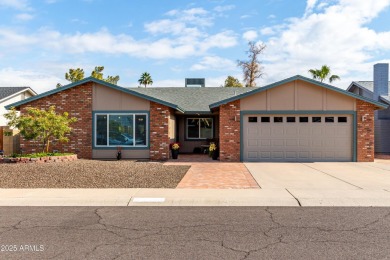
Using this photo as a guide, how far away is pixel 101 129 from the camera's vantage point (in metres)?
19.2

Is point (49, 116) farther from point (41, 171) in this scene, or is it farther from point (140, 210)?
point (140, 210)

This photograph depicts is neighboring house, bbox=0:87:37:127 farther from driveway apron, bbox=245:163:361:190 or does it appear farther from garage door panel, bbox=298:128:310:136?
garage door panel, bbox=298:128:310:136

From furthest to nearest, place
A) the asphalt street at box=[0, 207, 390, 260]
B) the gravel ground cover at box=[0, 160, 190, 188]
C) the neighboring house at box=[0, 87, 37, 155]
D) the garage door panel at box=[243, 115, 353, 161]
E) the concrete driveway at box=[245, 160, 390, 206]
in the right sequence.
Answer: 1. the neighboring house at box=[0, 87, 37, 155]
2. the garage door panel at box=[243, 115, 353, 161]
3. the gravel ground cover at box=[0, 160, 190, 188]
4. the concrete driveway at box=[245, 160, 390, 206]
5. the asphalt street at box=[0, 207, 390, 260]

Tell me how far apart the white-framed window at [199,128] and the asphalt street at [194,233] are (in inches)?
648

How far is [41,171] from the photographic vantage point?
13094mm

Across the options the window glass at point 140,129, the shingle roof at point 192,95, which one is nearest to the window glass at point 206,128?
the shingle roof at point 192,95

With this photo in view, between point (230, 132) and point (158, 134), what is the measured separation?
157 inches

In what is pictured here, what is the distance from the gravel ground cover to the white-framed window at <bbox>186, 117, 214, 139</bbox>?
968cm

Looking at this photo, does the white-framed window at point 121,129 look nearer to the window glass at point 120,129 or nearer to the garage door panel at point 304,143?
the window glass at point 120,129

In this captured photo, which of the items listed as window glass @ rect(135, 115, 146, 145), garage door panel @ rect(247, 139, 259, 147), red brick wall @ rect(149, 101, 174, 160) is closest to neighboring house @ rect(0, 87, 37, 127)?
window glass @ rect(135, 115, 146, 145)

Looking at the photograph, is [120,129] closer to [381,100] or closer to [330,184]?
[330,184]

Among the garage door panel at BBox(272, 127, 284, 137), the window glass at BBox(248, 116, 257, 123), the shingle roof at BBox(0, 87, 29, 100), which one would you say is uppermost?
the shingle roof at BBox(0, 87, 29, 100)

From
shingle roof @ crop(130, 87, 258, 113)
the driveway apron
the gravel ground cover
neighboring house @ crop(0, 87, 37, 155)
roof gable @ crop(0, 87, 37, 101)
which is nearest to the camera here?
the driveway apron

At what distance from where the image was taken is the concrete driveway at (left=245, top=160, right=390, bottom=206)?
8.55 metres
